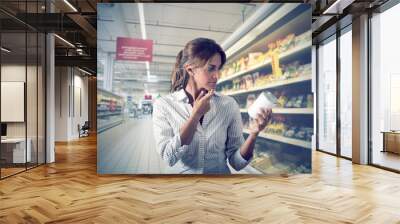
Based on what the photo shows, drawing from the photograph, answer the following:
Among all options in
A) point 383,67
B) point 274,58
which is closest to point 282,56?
point 274,58

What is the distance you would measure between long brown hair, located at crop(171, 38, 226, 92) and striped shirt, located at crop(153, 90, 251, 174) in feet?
0.84

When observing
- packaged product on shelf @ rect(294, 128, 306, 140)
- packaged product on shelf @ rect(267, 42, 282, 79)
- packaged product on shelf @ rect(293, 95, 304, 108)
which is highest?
packaged product on shelf @ rect(267, 42, 282, 79)

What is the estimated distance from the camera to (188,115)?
5.65 metres

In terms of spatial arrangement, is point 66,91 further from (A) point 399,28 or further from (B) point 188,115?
(A) point 399,28

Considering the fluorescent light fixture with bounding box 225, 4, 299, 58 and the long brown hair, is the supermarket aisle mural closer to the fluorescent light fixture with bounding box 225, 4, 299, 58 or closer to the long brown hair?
the fluorescent light fixture with bounding box 225, 4, 299, 58

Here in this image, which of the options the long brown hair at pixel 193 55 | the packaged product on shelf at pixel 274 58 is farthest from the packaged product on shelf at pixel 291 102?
the long brown hair at pixel 193 55

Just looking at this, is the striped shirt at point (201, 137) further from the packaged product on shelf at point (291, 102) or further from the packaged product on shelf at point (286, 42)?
the packaged product on shelf at point (286, 42)

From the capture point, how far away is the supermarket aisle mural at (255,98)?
559cm

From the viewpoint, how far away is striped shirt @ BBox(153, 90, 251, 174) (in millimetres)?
5648

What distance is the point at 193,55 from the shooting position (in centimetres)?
570

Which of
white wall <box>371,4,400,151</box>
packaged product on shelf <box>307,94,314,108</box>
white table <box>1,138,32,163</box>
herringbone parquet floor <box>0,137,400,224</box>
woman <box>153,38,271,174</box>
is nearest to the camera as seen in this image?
herringbone parquet floor <box>0,137,400,224</box>

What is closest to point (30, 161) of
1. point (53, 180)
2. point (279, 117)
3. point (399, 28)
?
point (53, 180)

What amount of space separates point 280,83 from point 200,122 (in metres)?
1.44

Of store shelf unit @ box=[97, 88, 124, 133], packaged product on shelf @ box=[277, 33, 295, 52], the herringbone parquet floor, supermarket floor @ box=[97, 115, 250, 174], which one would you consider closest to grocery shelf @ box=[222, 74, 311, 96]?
packaged product on shelf @ box=[277, 33, 295, 52]
